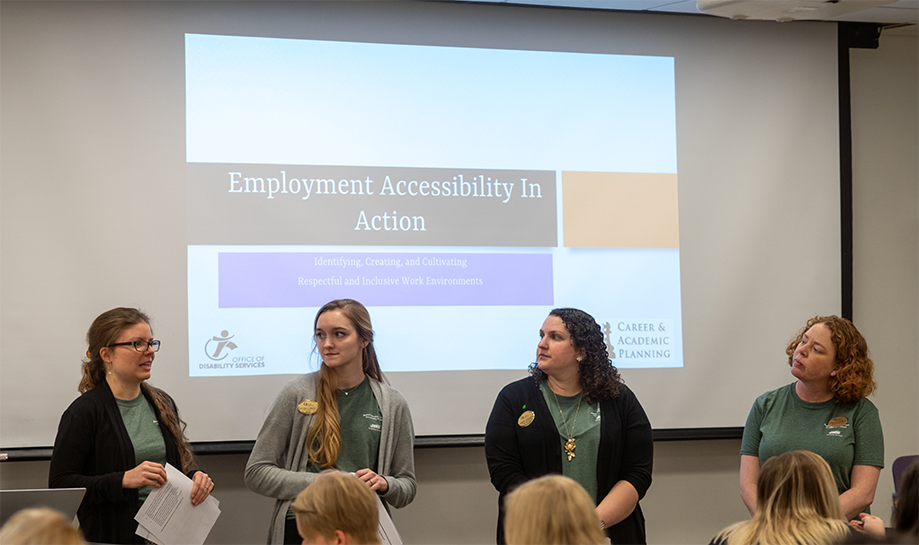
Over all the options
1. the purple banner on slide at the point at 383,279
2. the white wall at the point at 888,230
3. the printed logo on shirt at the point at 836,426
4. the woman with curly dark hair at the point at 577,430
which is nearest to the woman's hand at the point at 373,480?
the woman with curly dark hair at the point at 577,430

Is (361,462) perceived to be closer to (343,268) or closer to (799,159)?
(343,268)

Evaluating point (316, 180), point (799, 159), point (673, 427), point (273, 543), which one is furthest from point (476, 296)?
point (799, 159)

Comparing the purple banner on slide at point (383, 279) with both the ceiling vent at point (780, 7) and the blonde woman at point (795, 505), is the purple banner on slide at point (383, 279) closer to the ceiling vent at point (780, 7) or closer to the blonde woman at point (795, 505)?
the ceiling vent at point (780, 7)

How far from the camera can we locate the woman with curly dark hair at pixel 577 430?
9.61ft

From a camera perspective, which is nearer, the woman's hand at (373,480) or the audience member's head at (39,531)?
the audience member's head at (39,531)

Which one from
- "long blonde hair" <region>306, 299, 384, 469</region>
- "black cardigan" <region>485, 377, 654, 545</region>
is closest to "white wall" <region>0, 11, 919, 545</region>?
"black cardigan" <region>485, 377, 654, 545</region>

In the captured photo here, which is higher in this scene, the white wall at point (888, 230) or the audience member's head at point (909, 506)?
the white wall at point (888, 230)

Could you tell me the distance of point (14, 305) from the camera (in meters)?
3.39

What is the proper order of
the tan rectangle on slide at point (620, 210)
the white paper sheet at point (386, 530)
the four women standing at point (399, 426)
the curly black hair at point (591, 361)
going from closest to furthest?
the white paper sheet at point (386, 530) → the four women standing at point (399, 426) → the curly black hair at point (591, 361) → the tan rectangle on slide at point (620, 210)

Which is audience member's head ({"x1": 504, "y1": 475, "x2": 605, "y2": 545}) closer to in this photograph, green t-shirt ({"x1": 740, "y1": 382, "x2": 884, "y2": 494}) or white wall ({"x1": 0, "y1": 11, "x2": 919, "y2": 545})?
green t-shirt ({"x1": 740, "y1": 382, "x2": 884, "y2": 494})

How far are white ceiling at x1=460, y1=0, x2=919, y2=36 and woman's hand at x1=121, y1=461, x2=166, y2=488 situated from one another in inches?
100

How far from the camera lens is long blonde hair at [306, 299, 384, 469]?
2898mm

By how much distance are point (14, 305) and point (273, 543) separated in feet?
5.06

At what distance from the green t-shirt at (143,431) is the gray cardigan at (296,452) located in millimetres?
321
